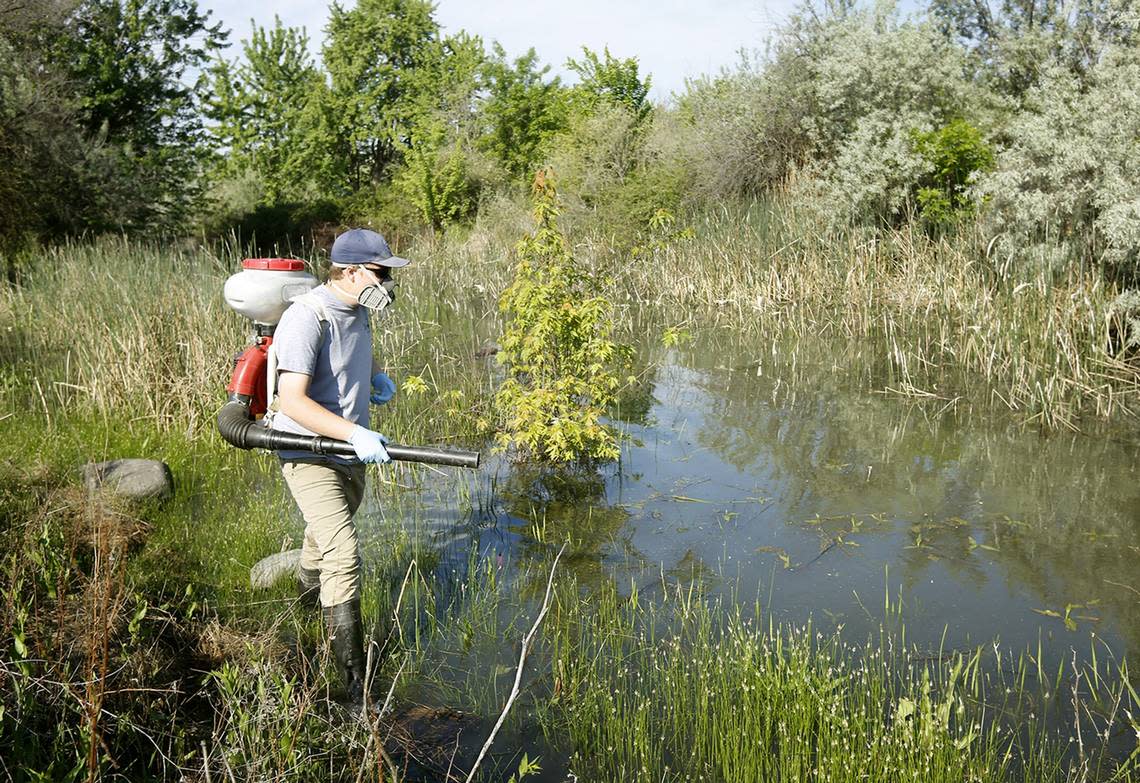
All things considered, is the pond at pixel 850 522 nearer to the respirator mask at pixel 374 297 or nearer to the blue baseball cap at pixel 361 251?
the respirator mask at pixel 374 297

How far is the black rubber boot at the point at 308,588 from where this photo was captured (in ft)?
14.7

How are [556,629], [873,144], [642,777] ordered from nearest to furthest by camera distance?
[642,777]
[556,629]
[873,144]

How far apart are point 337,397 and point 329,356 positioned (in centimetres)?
19

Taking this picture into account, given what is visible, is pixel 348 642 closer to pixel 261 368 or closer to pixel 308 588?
pixel 308 588

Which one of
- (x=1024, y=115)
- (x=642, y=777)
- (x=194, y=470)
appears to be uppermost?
(x=1024, y=115)

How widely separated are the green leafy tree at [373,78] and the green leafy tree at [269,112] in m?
1.41

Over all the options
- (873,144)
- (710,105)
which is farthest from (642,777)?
(710,105)

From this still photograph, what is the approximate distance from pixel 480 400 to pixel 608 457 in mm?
2086

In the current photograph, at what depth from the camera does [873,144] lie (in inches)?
622

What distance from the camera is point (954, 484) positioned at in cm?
700

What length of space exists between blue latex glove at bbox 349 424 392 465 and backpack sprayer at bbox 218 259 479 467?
0.04 m

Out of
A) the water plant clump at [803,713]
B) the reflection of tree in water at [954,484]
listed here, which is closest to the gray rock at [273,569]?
the water plant clump at [803,713]

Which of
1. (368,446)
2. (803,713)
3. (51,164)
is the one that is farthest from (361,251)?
(51,164)

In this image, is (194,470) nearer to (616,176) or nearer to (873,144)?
(873,144)
